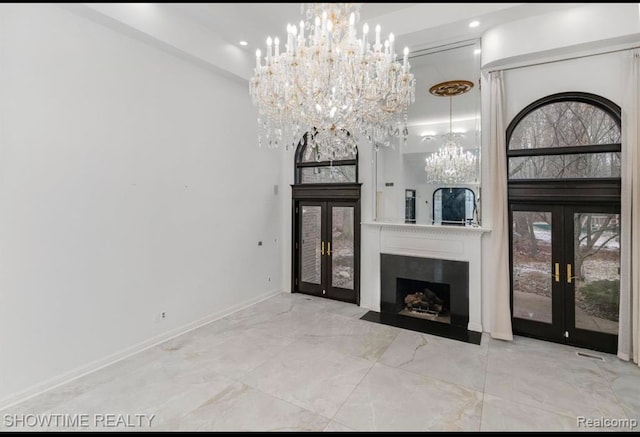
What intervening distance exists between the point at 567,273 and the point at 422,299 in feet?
6.77

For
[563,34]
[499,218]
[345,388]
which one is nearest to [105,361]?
[345,388]

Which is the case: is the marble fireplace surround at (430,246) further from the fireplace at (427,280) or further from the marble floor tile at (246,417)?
the marble floor tile at (246,417)

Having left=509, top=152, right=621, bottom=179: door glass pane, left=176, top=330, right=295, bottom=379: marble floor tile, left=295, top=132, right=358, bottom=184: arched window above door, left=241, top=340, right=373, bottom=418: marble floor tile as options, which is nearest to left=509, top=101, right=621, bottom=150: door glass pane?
left=509, top=152, right=621, bottom=179: door glass pane

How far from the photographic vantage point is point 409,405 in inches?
111

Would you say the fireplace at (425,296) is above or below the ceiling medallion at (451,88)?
below

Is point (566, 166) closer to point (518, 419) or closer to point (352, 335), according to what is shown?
point (518, 419)

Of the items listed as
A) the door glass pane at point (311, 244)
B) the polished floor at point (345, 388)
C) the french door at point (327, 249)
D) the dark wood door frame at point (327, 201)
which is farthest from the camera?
the door glass pane at point (311, 244)

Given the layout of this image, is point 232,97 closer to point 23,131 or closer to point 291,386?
point 23,131

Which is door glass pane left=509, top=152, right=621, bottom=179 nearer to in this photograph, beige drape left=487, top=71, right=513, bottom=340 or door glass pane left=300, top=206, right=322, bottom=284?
beige drape left=487, top=71, right=513, bottom=340

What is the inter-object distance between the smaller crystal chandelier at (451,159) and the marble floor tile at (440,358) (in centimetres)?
239

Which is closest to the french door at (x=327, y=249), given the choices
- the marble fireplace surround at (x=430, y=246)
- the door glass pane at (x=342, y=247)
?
the door glass pane at (x=342, y=247)

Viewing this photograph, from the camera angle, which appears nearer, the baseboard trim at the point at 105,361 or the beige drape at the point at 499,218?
the baseboard trim at the point at 105,361

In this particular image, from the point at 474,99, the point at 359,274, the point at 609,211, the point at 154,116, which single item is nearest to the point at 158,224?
the point at 154,116

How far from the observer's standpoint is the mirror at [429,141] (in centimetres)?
464
